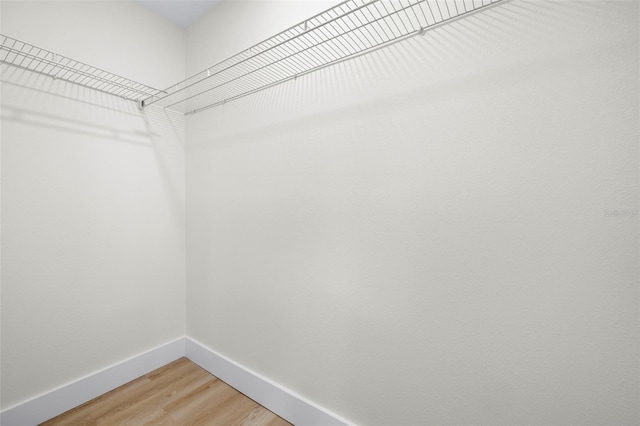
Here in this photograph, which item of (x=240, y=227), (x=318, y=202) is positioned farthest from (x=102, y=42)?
(x=318, y=202)

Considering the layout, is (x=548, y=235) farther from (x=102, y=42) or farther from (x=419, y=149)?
(x=102, y=42)

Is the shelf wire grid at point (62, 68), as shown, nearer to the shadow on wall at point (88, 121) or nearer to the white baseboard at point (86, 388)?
the shadow on wall at point (88, 121)

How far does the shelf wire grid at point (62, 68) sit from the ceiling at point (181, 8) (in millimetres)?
528

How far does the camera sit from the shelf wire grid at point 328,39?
0.90 meters

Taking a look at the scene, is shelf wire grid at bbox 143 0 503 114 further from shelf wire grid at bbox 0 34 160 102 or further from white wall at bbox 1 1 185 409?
white wall at bbox 1 1 185 409

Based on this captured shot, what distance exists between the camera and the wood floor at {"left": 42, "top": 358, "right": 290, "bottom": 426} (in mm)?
1332

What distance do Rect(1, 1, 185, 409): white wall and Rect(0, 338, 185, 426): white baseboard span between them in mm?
41

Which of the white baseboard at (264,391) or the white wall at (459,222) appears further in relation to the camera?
the white baseboard at (264,391)

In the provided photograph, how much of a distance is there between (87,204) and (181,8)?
132 cm

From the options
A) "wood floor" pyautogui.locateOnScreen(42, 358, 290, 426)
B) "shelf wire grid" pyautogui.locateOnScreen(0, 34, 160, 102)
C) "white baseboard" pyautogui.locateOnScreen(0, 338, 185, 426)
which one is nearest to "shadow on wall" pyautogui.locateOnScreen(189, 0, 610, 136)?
"shelf wire grid" pyautogui.locateOnScreen(0, 34, 160, 102)

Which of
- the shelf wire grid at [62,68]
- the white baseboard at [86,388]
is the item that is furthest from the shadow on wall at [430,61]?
the white baseboard at [86,388]

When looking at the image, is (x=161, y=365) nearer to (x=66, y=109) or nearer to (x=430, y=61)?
(x=66, y=109)

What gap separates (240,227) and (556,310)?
140 cm

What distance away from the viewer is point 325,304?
1233mm
